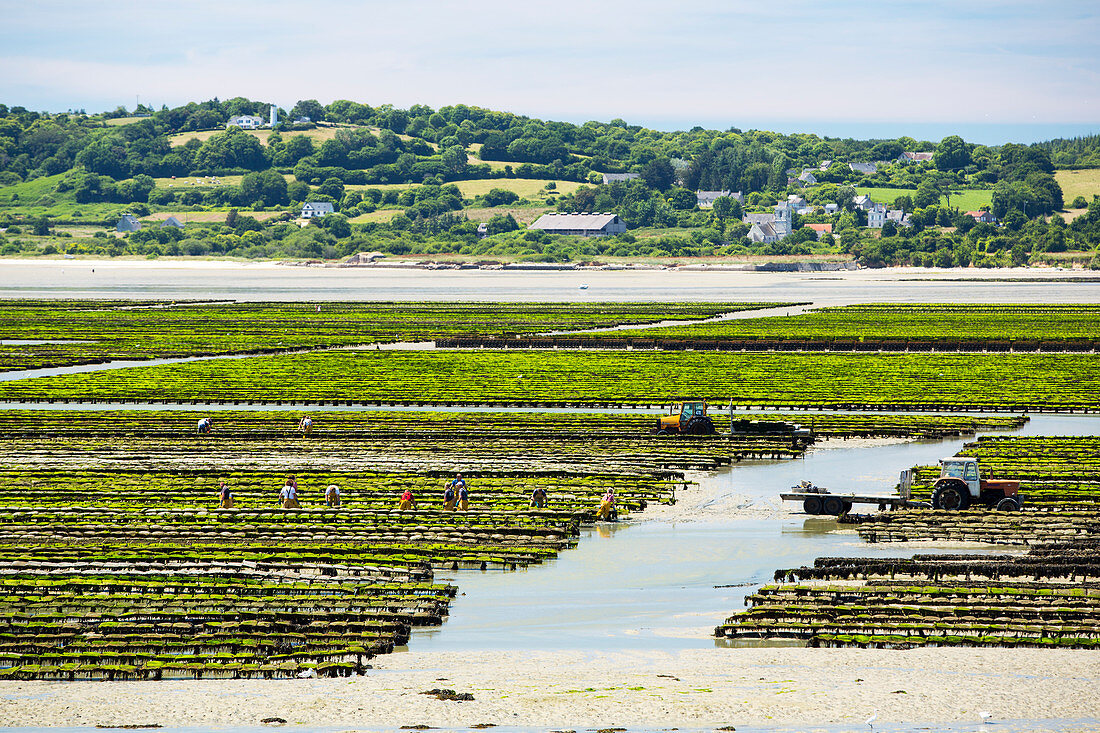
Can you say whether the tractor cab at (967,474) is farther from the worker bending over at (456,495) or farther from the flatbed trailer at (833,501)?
the worker bending over at (456,495)

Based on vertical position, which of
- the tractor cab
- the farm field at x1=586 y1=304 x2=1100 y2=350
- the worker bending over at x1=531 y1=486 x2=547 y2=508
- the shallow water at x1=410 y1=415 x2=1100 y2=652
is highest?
the tractor cab

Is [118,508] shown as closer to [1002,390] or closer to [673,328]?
[1002,390]

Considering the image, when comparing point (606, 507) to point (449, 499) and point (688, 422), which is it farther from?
point (688, 422)

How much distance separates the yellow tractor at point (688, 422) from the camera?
179 ft

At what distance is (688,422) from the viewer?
5509 cm

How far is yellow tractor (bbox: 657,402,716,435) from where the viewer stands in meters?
54.7

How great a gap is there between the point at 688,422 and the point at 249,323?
257ft

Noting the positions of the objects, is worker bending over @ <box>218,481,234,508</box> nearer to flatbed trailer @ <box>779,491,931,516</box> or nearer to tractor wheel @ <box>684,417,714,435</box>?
flatbed trailer @ <box>779,491,931,516</box>

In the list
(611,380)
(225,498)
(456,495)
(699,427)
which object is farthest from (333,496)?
(611,380)

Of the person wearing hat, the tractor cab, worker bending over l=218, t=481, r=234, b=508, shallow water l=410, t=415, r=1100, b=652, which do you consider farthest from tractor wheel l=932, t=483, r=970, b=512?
worker bending over l=218, t=481, r=234, b=508

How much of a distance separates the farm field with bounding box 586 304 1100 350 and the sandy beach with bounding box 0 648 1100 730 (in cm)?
7506

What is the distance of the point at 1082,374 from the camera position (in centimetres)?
7912

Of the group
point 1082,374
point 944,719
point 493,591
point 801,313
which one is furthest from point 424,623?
point 801,313

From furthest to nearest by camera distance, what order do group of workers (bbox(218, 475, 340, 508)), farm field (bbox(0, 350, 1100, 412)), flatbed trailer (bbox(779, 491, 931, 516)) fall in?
farm field (bbox(0, 350, 1100, 412))
group of workers (bbox(218, 475, 340, 508))
flatbed trailer (bbox(779, 491, 931, 516))
